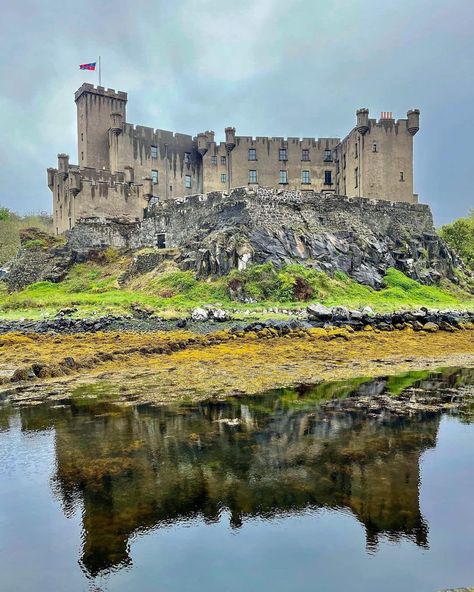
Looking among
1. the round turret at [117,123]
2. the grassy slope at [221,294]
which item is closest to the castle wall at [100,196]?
the round turret at [117,123]

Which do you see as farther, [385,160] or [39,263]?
[385,160]

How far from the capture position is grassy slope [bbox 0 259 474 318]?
31680mm

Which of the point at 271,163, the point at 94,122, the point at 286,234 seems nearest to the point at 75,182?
the point at 94,122

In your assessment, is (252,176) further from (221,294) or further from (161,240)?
(221,294)

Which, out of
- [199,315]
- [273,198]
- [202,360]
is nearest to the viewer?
[202,360]

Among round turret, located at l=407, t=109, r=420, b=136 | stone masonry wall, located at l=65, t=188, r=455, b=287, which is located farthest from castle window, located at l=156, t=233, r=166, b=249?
round turret, located at l=407, t=109, r=420, b=136

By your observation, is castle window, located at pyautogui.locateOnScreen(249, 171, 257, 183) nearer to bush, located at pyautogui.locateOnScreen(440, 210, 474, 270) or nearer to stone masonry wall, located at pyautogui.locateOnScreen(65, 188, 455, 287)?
stone masonry wall, located at pyautogui.locateOnScreen(65, 188, 455, 287)

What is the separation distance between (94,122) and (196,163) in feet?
39.0

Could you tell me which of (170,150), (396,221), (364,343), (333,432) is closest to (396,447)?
(333,432)

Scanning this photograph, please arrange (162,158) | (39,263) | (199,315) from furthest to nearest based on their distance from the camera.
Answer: (162,158)
(39,263)
(199,315)

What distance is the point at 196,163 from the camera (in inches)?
2285

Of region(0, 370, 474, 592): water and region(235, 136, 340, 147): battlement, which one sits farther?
region(235, 136, 340, 147): battlement

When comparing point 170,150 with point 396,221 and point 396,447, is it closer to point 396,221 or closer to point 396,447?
point 396,221

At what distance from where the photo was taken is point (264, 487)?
735 centimetres
